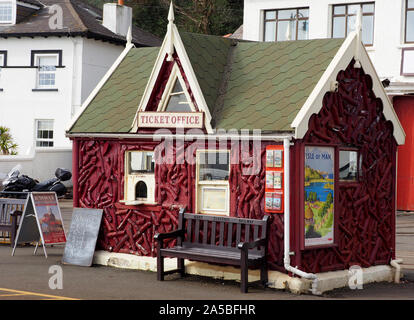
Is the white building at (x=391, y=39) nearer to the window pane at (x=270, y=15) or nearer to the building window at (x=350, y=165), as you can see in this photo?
the window pane at (x=270, y=15)

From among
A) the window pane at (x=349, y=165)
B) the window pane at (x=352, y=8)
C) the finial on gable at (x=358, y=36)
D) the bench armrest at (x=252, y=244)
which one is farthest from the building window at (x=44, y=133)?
the bench armrest at (x=252, y=244)

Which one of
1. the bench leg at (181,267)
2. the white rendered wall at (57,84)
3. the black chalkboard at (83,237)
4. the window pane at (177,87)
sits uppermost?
the white rendered wall at (57,84)

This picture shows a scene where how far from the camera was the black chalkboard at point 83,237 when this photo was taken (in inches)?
538

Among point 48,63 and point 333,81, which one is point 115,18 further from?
point 333,81

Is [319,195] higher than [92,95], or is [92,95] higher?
[92,95]

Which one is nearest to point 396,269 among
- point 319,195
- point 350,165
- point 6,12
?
point 350,165

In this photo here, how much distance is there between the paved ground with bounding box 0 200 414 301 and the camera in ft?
35.9

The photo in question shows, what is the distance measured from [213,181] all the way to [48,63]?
24.2 meters

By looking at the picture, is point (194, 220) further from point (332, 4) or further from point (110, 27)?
point (110, 27)

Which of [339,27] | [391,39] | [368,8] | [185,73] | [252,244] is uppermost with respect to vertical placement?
[368,8]

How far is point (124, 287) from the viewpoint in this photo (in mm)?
11586

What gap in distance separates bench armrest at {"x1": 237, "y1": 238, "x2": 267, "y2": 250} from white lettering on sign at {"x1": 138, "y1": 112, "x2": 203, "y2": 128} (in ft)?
6.49

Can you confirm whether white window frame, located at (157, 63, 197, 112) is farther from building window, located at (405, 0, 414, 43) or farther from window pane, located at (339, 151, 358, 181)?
building window, located at (405, 0, 414, 43)

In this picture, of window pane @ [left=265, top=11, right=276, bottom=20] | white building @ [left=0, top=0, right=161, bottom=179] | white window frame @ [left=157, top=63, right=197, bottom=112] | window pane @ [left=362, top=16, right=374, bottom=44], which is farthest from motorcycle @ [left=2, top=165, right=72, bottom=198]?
white building @ [left=0, top=0, right=161, bottom=179]
